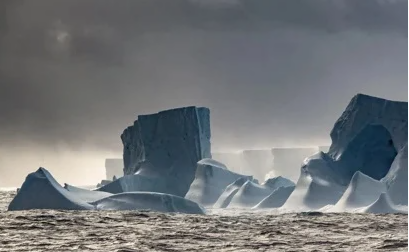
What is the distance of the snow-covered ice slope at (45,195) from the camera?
2972 cm

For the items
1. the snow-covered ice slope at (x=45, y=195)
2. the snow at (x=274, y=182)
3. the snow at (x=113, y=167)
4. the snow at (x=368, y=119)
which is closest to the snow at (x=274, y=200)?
the snow at (x=368, y=119)

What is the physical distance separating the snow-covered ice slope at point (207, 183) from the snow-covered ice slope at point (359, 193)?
1142cm

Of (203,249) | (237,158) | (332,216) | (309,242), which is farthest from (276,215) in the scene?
(237,158)

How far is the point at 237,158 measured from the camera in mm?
82812

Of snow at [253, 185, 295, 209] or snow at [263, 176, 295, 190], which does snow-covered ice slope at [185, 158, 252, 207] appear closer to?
snow at [263, 176, 295, 190]

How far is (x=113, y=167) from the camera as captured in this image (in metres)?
88.8

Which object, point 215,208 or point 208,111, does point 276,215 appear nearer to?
→ point 215,208

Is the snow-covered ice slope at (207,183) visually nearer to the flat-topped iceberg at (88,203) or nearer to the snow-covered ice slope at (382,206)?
the flat-topped iceberg at (88,203)

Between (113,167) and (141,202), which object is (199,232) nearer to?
(141,202)

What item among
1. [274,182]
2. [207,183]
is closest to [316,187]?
[207,183]

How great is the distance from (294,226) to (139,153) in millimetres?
20364

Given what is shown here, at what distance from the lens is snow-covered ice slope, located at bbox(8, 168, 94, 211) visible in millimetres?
29719

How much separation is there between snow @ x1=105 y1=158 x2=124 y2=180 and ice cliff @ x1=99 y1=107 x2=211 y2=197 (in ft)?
141

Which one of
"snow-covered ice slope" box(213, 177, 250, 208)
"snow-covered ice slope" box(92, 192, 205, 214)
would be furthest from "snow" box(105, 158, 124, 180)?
"snow-covered ice slope" box(92, 192, 205, 214)
